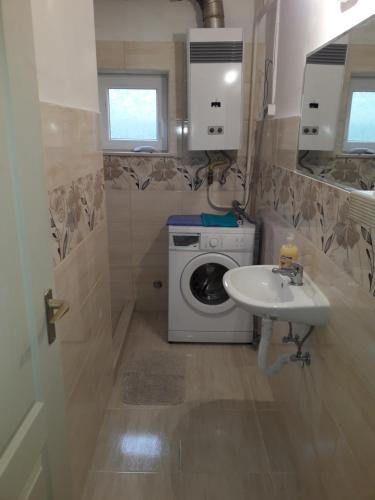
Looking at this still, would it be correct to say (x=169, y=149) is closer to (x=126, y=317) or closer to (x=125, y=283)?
(x=125, y=283)

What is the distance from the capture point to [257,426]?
1.94 m

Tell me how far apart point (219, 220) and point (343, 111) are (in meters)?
1.39

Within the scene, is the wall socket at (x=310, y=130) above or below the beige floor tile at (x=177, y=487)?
above

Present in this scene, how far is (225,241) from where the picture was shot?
2.49 metres

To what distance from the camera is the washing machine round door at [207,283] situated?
99.1 inches

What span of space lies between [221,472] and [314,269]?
1016mm

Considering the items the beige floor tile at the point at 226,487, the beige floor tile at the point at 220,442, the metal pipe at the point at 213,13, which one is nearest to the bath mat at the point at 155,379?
the beige floor tile at the point at 220,442

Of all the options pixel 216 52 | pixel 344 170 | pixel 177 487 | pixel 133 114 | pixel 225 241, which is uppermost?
pixel 216 52

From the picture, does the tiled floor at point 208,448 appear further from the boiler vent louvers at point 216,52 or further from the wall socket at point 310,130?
the boiler vent louvers at point 216,52

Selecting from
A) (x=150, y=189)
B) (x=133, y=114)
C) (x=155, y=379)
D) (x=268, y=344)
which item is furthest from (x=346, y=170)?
(x=133, y=114)

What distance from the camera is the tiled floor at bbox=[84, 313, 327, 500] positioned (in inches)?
62.3

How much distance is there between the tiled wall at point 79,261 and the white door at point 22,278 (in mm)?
310

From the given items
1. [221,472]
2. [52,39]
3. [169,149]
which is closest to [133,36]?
[169,149]

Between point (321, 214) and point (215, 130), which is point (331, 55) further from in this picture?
point (215, 130)
